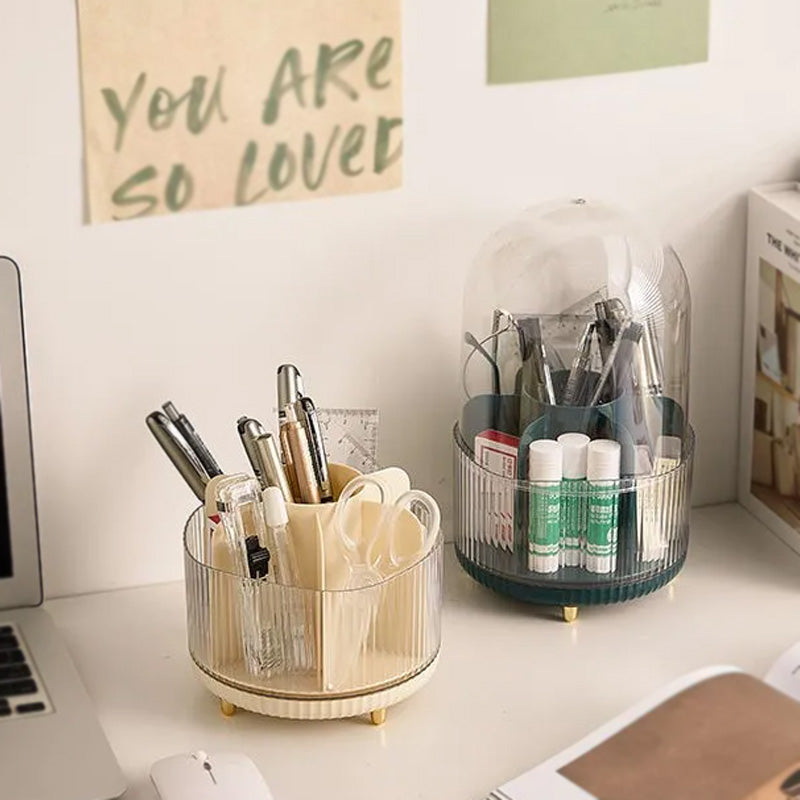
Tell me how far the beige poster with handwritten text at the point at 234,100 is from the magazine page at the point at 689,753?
410 millimetres

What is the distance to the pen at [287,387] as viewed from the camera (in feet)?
3.29

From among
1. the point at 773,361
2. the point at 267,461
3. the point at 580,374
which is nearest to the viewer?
the point at 267,461

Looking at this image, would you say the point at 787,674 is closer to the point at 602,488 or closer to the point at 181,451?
the point at 602,488

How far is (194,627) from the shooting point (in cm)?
97

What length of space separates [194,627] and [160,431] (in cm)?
12

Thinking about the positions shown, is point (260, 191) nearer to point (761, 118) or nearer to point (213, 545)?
point (213, 545)

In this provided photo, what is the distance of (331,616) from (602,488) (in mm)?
215

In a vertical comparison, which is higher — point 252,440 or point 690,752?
point 252,440

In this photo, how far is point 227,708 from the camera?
38.1 inches

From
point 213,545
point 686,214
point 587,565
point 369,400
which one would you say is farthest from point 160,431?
point 686,214

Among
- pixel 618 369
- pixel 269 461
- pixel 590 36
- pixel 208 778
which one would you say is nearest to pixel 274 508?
pixel 269 461

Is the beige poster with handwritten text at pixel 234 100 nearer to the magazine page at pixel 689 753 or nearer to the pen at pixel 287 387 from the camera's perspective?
the pen at pixel 287 387

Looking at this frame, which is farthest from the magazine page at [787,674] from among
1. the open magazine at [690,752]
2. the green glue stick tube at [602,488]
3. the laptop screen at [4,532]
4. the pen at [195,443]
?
the laptop screen at [4,532]

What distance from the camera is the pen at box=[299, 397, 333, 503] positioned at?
987mm
